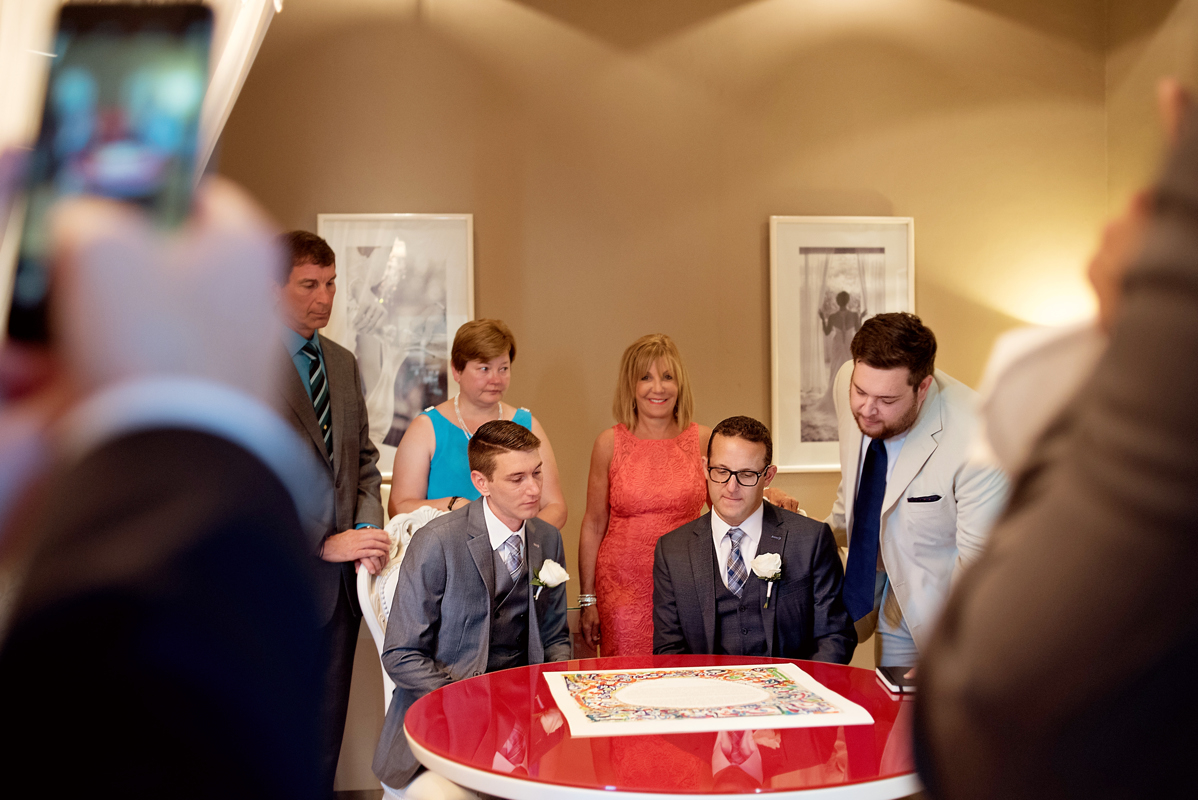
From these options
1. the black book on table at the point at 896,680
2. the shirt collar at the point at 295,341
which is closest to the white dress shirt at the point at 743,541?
the black book on table at the point at 896,680

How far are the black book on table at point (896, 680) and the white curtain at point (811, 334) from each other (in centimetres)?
242

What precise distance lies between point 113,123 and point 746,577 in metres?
2.85

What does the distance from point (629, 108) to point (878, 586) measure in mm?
2768

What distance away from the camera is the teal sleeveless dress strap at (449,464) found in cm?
342

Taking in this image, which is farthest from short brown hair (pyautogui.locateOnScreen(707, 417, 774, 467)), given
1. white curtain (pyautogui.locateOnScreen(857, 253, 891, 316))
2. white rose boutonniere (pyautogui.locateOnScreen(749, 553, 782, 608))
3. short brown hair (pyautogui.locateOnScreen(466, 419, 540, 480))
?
A: white curtain (pyautogui.locateOnScreen(857, 253, 891, 316))

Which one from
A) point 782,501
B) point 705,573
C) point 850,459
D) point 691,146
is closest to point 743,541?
point 705,573

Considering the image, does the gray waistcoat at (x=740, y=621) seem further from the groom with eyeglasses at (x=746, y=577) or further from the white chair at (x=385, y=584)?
the white chair at (x=385, y=584)

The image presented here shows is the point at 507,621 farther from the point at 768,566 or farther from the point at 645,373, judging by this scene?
the point at 645,373

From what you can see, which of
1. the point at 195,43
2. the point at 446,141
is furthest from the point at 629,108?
the point at 195,43

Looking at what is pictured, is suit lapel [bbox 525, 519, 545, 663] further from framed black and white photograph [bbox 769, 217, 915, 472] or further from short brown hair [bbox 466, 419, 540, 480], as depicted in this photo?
framed black and white photograph [bbox 769, 217, 915, 472]

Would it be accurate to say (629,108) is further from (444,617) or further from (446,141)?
(444,617)

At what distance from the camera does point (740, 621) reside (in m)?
3.01

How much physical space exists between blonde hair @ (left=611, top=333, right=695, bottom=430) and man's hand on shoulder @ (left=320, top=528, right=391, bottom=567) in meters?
1.18

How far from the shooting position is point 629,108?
4.63 m
